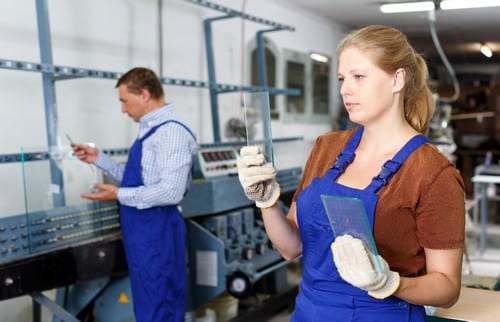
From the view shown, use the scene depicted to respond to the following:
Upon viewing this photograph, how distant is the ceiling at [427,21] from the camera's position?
5320mm

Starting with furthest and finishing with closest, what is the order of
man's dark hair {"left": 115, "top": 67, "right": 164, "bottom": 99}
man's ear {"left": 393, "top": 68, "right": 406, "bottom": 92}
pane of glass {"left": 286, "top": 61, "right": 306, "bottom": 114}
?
pane of glass {"left": 286, "top": 61, "right": 306, "bottom": 114}, man's dark hair {"left": 115, "top": 67, "right": 164, "bottom": 99}, man's ear {"left": 393, "top": 68, "right": 406, "bottom": 92}

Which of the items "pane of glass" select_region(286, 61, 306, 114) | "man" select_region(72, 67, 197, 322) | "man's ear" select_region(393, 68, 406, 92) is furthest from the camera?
"pane of glass" select_region(286, 61, 306, 114)

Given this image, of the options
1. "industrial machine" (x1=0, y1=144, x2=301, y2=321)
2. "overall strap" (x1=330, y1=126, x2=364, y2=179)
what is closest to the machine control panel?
"industrial machine" (x1=0, y1=144, x2=301, y2=321)

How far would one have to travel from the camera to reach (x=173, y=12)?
368 cm

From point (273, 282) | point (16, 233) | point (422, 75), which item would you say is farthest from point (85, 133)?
point (422, 75)

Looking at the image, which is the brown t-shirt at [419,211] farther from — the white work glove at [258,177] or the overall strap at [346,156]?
the white work glove at [258,177]

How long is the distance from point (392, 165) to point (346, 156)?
0.48 ft

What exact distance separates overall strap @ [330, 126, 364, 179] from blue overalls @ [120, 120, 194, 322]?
4.19 feet

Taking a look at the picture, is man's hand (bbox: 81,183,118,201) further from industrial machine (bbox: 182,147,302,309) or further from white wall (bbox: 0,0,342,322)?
industrial machine (bbox: 182,147,302,309)

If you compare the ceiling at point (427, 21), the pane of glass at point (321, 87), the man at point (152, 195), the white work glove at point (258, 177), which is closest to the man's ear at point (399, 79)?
the white work glove at point (258, 177)

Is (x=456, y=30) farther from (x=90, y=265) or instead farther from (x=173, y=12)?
(x=90, y=265)

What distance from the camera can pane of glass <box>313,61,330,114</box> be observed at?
580 cm

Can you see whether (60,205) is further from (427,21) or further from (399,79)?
(427,21)

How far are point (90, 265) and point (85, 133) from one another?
0.93m
